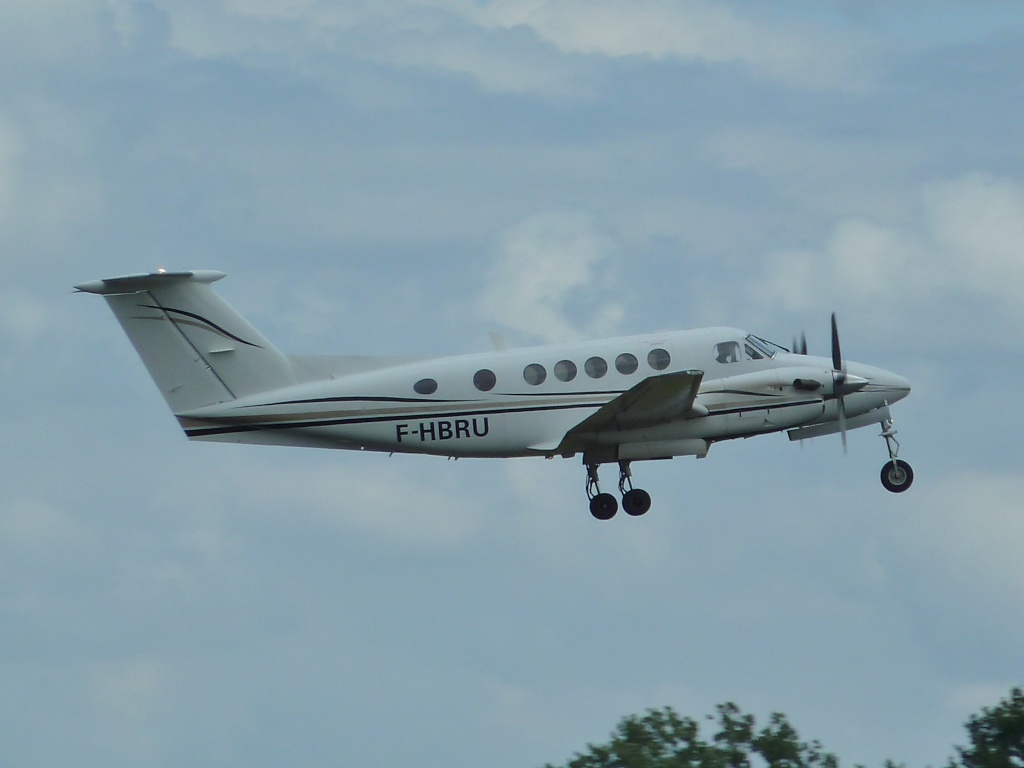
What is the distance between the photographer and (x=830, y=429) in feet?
122

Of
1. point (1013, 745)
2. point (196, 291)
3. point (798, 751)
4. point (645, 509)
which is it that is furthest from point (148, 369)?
point (1013, 745)

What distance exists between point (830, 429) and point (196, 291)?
Answer: 12.6 m

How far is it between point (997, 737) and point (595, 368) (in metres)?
14.3

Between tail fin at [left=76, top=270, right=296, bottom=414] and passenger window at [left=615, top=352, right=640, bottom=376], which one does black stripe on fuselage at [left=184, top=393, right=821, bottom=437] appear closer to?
tail fin at [left=76, top=270, right=296, bottom=414]

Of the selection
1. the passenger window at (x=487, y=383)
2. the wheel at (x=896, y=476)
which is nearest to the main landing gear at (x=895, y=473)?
the wheel at (x=896, y=476)

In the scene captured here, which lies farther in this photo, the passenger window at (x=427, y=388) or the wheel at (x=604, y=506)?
the wheel at (x=604, y=506)

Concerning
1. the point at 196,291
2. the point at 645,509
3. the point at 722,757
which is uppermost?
the point at 196,291

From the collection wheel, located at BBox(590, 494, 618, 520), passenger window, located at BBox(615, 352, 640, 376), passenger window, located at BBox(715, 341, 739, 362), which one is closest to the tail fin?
passenger window, located at BBox(615, 352, 640, 376)

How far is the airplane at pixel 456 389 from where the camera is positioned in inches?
1399

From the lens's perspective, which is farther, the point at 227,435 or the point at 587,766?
the point at 587,766

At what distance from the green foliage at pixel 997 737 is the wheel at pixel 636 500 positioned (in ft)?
33.4

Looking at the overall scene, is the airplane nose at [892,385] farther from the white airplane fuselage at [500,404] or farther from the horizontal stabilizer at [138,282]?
the horizontal stabilizer at [138,282]

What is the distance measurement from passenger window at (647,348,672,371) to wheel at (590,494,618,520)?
310 centimetres

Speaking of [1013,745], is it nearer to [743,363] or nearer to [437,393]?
[743,363]
